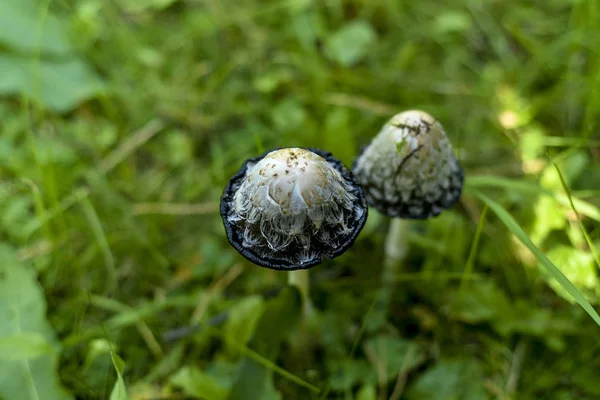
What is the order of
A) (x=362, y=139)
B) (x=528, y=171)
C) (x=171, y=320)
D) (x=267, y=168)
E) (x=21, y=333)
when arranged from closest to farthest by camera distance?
(x=267, y=168) → (x=21, y=333) → (x=171, y=320) → (x=528, y=171) → (x=362, y=139)

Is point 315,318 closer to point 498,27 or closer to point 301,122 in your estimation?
point 301,122

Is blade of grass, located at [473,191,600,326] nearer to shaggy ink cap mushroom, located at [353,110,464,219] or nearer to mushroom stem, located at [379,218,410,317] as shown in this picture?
shaggy ink cap mushroom, located at [353,110,464,219]

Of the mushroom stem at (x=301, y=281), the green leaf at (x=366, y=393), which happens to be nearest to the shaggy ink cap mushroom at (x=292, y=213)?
the mushroom stem at (x=301, y=281)

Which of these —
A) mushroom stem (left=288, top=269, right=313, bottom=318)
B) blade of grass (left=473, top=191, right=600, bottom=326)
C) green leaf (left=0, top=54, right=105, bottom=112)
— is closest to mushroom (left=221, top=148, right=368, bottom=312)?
mushroom stem (left=288, top=269, right=313, bottom=318)

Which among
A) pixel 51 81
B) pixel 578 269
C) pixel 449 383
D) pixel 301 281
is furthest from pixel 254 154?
pixel 578 269

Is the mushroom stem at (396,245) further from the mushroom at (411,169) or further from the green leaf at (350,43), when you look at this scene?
the green leaf at (350,43)

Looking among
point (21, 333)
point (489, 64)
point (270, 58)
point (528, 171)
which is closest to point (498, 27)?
point (489, 64)

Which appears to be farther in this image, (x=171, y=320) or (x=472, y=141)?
(x=472, y=141)
